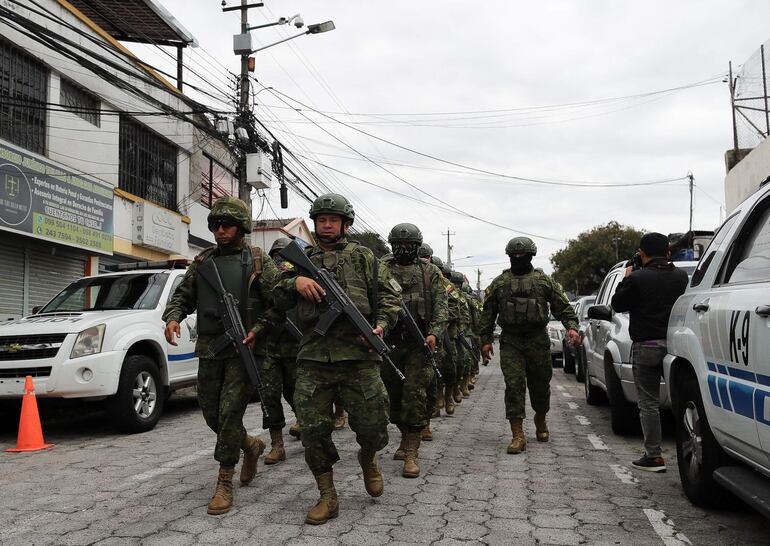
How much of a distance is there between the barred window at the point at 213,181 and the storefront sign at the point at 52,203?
19.6 feet

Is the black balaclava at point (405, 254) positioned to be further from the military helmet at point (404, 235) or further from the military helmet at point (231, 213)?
the military helmet at point (231, 213)

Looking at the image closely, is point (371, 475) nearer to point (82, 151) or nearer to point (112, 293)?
point (112, 293)

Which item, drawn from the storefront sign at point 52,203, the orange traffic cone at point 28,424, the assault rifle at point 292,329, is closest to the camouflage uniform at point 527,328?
the assault rifle at point 292,329

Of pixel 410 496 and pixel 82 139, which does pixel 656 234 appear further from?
pixel 82 139

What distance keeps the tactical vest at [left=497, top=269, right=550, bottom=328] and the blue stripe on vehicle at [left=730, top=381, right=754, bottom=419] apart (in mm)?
2962

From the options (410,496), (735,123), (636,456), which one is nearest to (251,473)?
(410,496)

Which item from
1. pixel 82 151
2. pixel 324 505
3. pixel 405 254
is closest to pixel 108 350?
pixel 405 254

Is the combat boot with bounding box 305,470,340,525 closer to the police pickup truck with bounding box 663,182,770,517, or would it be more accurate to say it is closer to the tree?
the police pickup truck with bounding box 663,182,770,517

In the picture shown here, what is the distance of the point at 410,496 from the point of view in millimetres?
4504

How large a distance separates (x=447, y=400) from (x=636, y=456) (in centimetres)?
311

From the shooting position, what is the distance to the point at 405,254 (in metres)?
6.00

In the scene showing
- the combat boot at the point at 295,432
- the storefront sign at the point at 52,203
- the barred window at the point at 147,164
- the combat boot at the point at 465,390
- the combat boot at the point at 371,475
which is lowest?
the combat boot at the point at 465,390

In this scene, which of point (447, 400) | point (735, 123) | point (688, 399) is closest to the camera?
point (688, 399)

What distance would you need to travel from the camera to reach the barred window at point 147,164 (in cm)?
1583
